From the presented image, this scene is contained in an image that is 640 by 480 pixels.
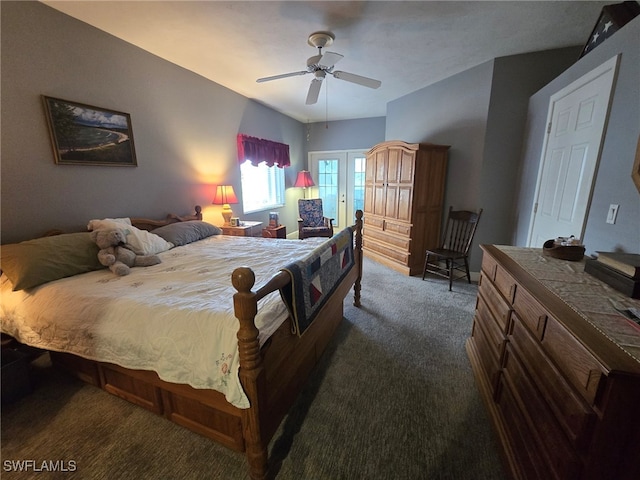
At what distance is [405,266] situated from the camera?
147 inches

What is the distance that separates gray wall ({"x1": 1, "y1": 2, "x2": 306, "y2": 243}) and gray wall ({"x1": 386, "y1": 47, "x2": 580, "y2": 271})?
316 cm

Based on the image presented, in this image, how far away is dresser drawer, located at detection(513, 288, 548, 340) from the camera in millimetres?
1054

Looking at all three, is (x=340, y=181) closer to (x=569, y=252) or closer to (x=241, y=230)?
(x=241, y=230)

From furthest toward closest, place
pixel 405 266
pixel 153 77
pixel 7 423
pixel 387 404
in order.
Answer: pixel 405 266 < pixel 153 77 < pixel 387 404 < pixel 7 423

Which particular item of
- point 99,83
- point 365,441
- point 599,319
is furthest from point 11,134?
point 599,319

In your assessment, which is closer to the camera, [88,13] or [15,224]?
[15,224]

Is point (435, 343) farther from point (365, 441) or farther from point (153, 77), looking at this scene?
point (153, 77)

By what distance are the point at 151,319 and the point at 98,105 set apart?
2224 millimetres

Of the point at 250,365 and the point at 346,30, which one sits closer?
the point at 250,365

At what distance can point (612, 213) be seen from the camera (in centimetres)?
159

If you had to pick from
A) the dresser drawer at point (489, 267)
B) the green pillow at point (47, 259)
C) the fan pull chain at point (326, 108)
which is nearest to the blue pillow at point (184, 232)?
the green pillow at point (47, 259)

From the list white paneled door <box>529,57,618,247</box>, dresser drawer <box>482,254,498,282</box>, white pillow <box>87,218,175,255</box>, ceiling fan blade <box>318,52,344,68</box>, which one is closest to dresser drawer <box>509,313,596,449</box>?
dresser drawer <box>482,254,498,282</box>

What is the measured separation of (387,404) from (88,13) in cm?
367

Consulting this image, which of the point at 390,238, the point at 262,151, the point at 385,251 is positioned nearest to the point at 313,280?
the point at 390,238
